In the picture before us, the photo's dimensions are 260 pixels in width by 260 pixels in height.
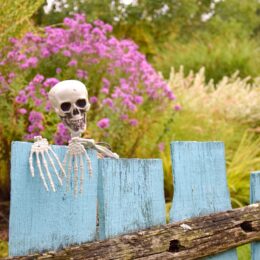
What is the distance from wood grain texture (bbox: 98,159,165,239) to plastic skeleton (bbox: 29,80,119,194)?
10 centimetres

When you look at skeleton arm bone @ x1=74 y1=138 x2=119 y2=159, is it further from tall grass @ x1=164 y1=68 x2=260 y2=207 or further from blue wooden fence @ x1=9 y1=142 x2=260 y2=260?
tall grass @ x1=164 y1=68 x2=260 y2=207

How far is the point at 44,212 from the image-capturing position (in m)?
1.60

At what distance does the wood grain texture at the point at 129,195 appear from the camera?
175 centimetres

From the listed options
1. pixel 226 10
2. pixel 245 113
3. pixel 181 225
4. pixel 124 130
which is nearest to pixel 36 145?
pixel 181 225

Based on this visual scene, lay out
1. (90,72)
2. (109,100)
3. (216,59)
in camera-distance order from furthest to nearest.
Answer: (216,59) < (90,72) < (109,100)

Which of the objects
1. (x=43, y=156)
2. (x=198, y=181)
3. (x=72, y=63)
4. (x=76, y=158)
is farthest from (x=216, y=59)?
(x=43, y=156)

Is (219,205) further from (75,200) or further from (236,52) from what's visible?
(236,52)

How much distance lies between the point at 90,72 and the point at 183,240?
117 inches

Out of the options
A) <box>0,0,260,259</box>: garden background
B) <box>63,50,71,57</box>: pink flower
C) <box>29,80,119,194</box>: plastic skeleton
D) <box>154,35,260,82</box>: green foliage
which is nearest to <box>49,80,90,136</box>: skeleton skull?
<box>29,80,119,194</box>: plastic skeleton

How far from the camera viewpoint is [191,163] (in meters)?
2.05

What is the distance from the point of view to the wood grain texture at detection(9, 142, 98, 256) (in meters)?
1.54

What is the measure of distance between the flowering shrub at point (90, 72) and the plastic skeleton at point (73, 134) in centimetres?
206

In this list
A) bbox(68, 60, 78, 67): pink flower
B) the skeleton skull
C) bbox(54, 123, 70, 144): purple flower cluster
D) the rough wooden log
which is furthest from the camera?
bbox(68, 60, 78, 67): pink flower

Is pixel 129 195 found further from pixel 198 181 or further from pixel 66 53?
pixel 66 53
